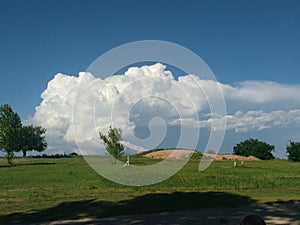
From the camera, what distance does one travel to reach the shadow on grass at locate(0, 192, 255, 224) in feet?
50.0

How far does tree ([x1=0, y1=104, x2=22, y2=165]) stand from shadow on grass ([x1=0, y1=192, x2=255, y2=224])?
52229 millimetres

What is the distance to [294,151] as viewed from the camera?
79812 mm

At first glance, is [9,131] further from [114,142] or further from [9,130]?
[114,142]

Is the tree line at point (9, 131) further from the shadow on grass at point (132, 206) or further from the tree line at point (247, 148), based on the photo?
the shadow on grass at point (132, 206)

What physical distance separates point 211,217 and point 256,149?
94694 mm

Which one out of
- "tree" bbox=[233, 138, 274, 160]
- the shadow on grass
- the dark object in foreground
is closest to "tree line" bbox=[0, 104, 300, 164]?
"tree" bbox=[233, 138, 274, 160]

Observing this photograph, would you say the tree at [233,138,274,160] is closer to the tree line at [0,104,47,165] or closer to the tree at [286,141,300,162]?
the tree at [286,141,300,162]

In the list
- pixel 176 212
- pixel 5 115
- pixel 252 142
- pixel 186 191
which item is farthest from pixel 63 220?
pixel 252 142

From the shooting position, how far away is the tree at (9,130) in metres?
67.4

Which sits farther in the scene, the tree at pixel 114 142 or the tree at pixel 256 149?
the tree at pixel 256 149

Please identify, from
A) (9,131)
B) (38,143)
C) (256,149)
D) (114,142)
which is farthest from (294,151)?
(38,143)

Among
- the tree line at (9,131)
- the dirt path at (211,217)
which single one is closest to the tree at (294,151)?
the tree line at (9,131)

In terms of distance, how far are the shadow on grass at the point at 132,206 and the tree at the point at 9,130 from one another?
52.2 meters

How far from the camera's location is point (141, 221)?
13.9 meters
